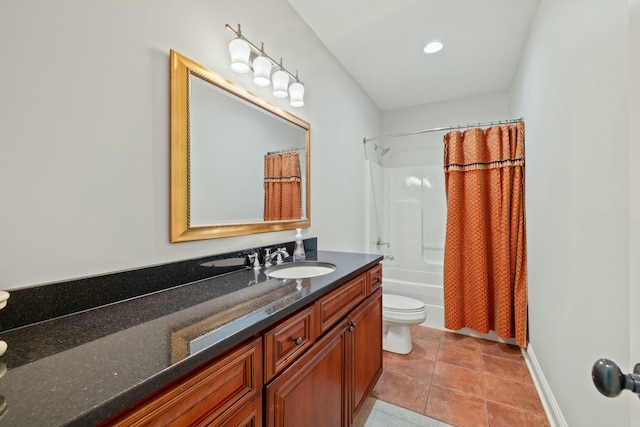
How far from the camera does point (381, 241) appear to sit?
11.0ft

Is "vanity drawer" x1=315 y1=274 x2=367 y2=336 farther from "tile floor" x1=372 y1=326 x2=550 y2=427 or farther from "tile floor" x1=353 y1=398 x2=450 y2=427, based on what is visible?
"tile floor" x1=372 y1=326 x2=550 y2=427

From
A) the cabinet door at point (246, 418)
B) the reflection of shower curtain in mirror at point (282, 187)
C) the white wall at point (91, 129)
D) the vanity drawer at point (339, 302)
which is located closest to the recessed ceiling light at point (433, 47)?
the reflection of shower curtain in mirror at point (282, 187)

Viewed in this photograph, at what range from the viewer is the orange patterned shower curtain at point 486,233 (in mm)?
2369

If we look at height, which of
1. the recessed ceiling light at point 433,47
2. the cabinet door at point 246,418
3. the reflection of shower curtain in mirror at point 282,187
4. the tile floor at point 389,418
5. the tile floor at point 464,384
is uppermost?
the recessed ceiling light at point 433,47

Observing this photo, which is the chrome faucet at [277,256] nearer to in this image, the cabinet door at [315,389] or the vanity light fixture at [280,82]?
the cabinet door at [315,389]

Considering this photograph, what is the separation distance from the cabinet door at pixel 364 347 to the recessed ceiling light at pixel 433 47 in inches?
77.5

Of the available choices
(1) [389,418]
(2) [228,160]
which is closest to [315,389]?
(1) [389,418]

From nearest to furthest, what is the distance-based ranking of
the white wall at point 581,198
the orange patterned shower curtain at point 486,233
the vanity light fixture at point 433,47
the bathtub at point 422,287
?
the white wall at point 581,198 → the vanity light fixture at point 433,47 → the orange patterned shower curtain at point 486,233 → the bathtub at point 422,287

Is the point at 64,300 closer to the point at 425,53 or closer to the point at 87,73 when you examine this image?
the point at 87,73

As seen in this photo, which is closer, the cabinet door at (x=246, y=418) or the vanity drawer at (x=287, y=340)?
the cabinet door at (x=246, y=418)

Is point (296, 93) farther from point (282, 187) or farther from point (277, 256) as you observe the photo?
point (277, 256)

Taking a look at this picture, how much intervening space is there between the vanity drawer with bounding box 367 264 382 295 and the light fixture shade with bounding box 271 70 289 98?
46.1 inches

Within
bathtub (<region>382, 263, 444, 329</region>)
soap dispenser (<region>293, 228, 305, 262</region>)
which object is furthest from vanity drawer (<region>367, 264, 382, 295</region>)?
bathtub (<region>382, 263, 444, 329</region>)

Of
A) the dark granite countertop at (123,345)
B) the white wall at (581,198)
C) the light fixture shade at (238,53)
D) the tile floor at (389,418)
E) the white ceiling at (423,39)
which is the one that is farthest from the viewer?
the white ceiling at (423,39)
